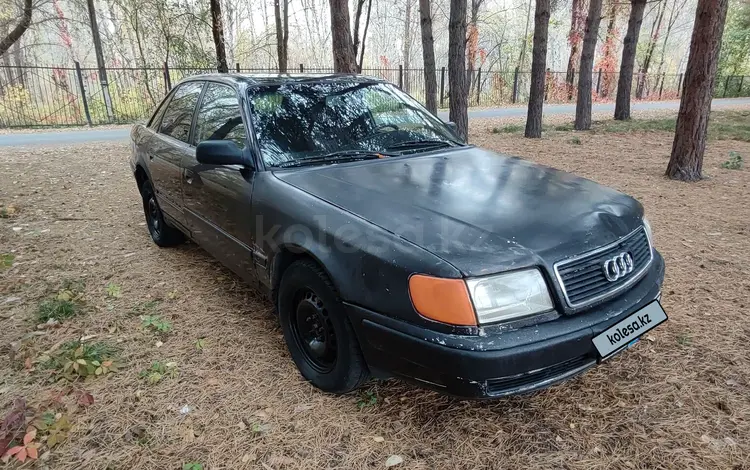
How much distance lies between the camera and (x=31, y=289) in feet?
11.9

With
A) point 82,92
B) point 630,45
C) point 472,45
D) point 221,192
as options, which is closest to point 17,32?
point 82,92

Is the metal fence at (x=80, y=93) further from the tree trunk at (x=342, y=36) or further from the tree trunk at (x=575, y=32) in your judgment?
the tree trunk at (x=575, y=32)

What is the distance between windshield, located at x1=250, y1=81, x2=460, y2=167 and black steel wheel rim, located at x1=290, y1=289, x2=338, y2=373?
818 mm

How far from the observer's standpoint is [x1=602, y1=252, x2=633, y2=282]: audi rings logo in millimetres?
→ 1975

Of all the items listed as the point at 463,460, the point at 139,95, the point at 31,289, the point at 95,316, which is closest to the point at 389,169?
the point at 463,460

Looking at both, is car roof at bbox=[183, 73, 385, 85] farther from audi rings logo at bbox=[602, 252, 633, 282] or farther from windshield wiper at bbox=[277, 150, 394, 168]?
audi rings logo at bbox=[602, 252, 633, 282]

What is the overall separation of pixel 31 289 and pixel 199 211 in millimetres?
1623

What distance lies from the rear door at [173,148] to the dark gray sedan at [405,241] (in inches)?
7.5

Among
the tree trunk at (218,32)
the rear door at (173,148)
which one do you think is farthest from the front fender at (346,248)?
the tree trunk at (218,32)

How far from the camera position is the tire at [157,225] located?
4.32m

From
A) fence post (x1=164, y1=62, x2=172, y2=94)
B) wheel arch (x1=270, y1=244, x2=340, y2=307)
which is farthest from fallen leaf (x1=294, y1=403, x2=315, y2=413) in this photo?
fence post (x1=164, y1=62, x2=172, y2=94)

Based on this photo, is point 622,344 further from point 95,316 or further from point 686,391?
point 95,316

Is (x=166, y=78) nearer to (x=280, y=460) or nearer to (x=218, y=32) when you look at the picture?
(x=218, y=32)

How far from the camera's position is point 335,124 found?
2.96 meters
